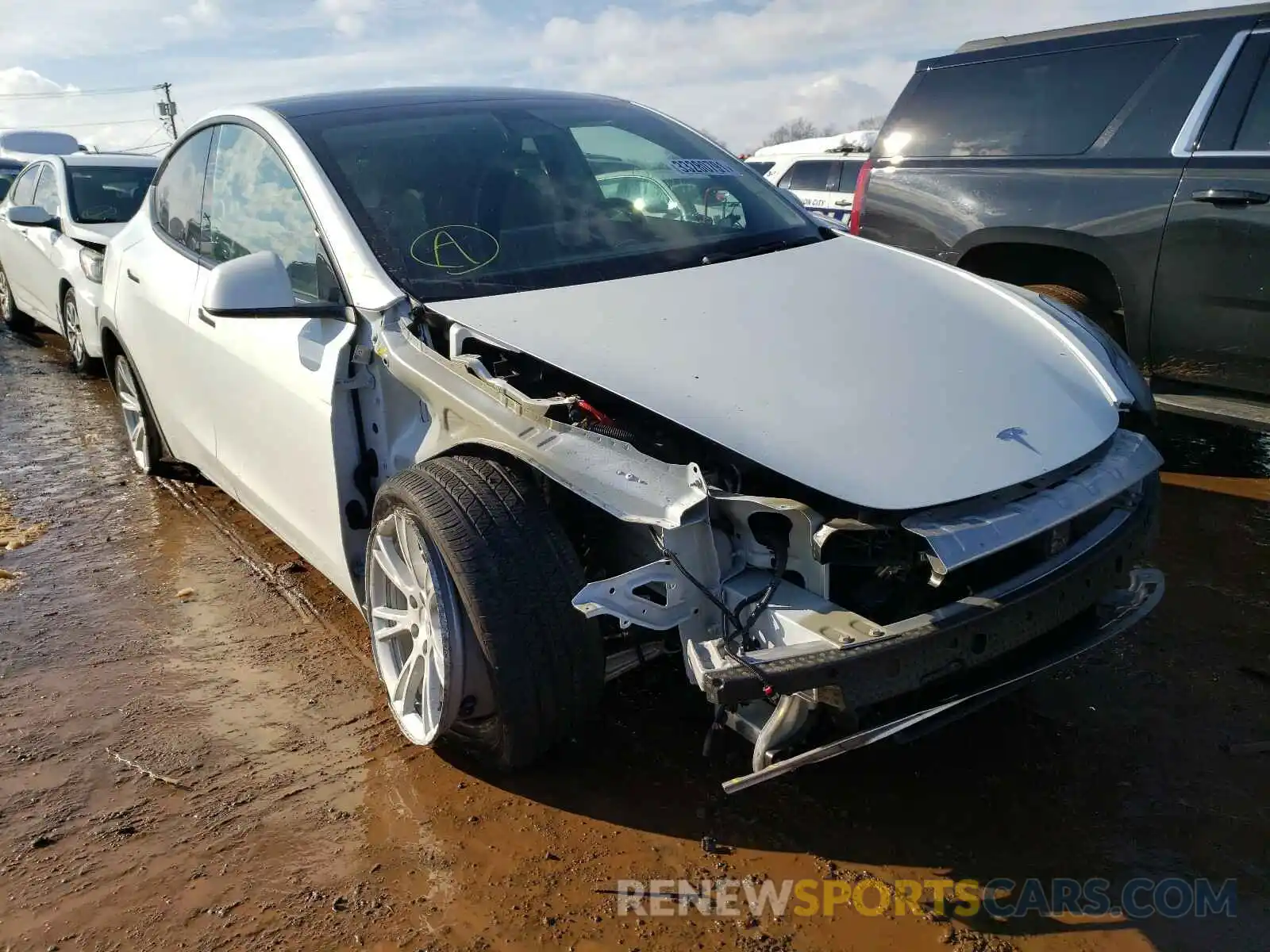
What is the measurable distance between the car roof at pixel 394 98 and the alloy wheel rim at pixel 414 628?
65.9 inches

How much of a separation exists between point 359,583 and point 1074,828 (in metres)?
2.09

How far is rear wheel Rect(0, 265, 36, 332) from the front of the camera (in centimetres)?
929

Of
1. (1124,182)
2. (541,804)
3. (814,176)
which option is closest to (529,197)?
(541,804)

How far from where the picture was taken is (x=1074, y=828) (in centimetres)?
247

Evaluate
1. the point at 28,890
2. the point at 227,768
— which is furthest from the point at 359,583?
the point at 28,890

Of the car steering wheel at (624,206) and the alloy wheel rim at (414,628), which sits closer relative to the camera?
the alloy wheel rim at (414,628)

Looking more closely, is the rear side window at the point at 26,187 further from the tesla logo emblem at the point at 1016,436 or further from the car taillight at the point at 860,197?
the tesla logo emblem at the point at 1016,436

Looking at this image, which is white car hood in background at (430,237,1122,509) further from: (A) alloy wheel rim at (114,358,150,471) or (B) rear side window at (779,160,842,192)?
(B) rear side window at (779,160,842,192)

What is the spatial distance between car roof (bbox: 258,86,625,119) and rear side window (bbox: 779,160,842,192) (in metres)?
10.6

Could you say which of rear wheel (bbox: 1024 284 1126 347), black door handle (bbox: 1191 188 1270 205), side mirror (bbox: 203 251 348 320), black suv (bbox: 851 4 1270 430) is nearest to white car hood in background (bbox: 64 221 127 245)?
side mirror (bbox: 203 251 348 320)

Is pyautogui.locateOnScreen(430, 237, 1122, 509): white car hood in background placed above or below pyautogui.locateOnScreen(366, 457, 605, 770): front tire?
above

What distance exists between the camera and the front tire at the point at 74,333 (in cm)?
729

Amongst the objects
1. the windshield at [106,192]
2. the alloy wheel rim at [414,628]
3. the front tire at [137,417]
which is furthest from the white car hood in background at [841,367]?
the windshield at [106,192]

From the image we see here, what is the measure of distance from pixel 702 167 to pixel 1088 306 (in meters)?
2.36
